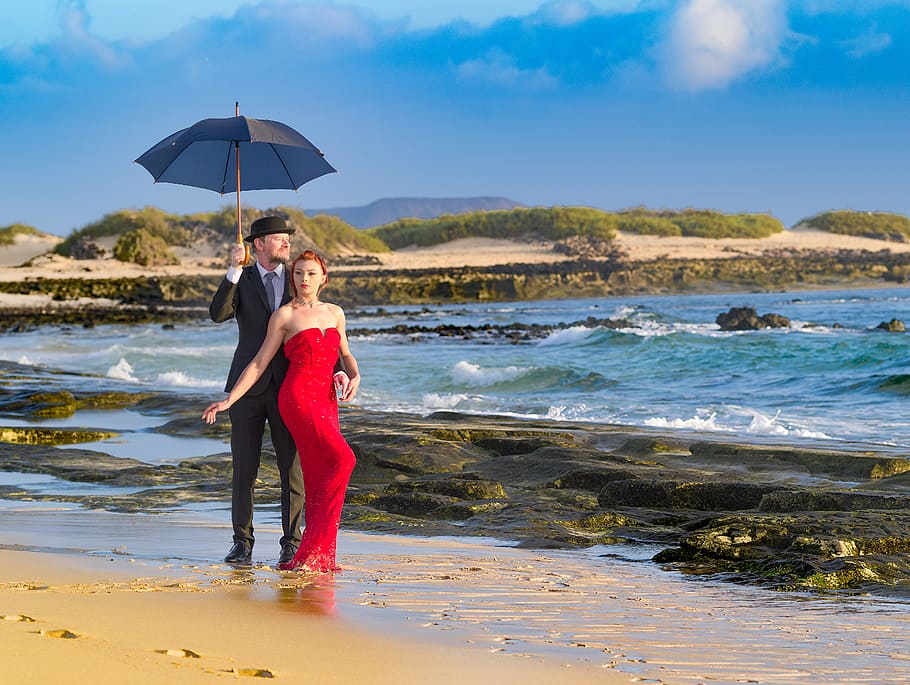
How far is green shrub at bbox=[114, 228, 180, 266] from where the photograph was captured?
2343 inches

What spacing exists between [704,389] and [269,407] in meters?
13.6

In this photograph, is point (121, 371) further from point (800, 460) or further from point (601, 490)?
point (601, 490)

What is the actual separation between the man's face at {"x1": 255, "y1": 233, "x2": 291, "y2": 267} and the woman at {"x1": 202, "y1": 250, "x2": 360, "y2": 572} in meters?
0.15

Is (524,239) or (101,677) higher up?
(524,239)

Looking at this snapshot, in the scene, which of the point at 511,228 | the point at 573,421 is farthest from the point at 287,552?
the point at 511,228

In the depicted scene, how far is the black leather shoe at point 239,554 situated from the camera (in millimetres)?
6102

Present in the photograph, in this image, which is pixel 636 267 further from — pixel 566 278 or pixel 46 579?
pixel 46 579

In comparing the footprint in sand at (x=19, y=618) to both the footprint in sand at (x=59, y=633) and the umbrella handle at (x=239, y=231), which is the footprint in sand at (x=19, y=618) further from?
the umbrella handle at (x=239, y=231)

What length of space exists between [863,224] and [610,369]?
254 ft

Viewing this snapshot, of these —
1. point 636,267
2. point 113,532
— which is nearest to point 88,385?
point 113,532

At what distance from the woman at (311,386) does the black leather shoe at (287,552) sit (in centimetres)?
9

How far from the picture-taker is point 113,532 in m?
6.99

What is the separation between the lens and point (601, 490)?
8664mm

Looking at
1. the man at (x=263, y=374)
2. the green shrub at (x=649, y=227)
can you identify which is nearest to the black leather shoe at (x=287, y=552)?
the man at (x=263, y=374)
